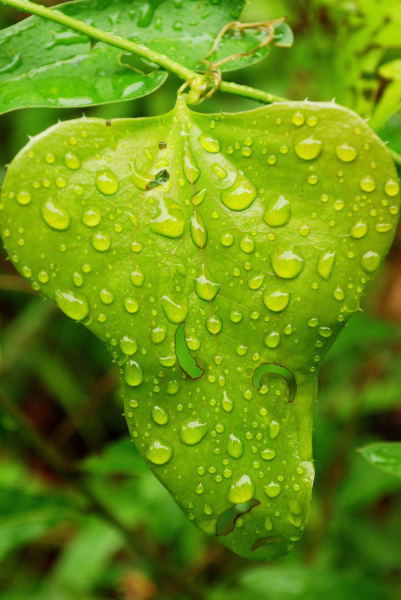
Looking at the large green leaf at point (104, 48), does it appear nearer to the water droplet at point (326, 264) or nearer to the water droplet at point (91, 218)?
the water droplet at point (91, 218)

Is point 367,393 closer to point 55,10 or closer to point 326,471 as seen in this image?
point 326,471

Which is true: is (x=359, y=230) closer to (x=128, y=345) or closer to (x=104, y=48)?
(x=128, y=345)

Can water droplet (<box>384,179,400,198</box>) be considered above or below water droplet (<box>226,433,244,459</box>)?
above

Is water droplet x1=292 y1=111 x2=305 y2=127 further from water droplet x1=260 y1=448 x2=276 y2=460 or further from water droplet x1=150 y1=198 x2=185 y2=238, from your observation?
water droplet x1=260 y1=448 x2=276 y2=460

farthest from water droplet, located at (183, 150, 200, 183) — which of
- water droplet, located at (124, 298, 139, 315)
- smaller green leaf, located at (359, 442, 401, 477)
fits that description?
smaller green leaf, located at (359, 442, 401, 477)

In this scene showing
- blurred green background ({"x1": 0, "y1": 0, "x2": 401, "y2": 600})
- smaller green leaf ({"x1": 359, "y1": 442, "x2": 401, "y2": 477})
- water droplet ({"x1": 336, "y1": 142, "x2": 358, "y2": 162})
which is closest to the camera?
water droplet ({"x1": 336, "y1": 142, "x2": 358, "y2": 162})

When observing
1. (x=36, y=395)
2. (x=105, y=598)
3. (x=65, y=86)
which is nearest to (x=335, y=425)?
(x=105, y=598)

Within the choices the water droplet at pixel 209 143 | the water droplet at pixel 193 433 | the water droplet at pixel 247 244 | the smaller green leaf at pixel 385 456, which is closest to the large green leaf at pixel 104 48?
the water droplet at pixel 209 143
